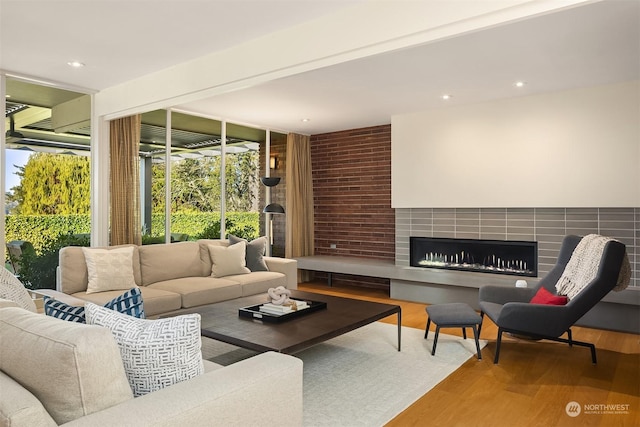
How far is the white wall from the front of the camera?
4461mm

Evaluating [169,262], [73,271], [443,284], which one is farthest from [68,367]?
[443,284]

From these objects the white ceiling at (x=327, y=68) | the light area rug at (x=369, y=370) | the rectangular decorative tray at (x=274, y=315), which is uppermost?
the white ceiling at (x=327, y=68)

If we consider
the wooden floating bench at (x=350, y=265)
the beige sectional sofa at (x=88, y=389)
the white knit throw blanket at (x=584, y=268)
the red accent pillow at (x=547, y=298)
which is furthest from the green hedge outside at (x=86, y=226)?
the white knit throw blanket at (x=584, y=268)

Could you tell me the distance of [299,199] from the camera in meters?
7.25

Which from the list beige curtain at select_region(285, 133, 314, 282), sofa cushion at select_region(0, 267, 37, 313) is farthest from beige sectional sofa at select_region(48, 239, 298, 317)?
beige curtain at select_region(285, 133, 314, 282)

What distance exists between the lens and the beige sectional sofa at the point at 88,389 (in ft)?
3.93

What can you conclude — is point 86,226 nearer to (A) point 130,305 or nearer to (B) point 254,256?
(B) point 254,256

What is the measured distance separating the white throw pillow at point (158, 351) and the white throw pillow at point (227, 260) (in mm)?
3532

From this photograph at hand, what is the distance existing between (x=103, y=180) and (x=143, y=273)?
50.6 inches

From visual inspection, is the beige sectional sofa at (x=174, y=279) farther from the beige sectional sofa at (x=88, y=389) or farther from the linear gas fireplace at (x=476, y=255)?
the beige sectional sofa at (x=88, y=389)

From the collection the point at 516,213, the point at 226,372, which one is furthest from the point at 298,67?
the point at 516,213

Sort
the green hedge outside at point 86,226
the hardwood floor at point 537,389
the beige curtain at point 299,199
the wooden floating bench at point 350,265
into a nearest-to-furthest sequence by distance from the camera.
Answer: the hardwood floor at point 537,389 < the green hedge outside at point 86,226 < the wooden floating bench at point 350,265 < the beige curtain at point 299,199

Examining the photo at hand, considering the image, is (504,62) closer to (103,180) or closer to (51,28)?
(51,28)

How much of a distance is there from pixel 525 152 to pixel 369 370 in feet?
10.4
